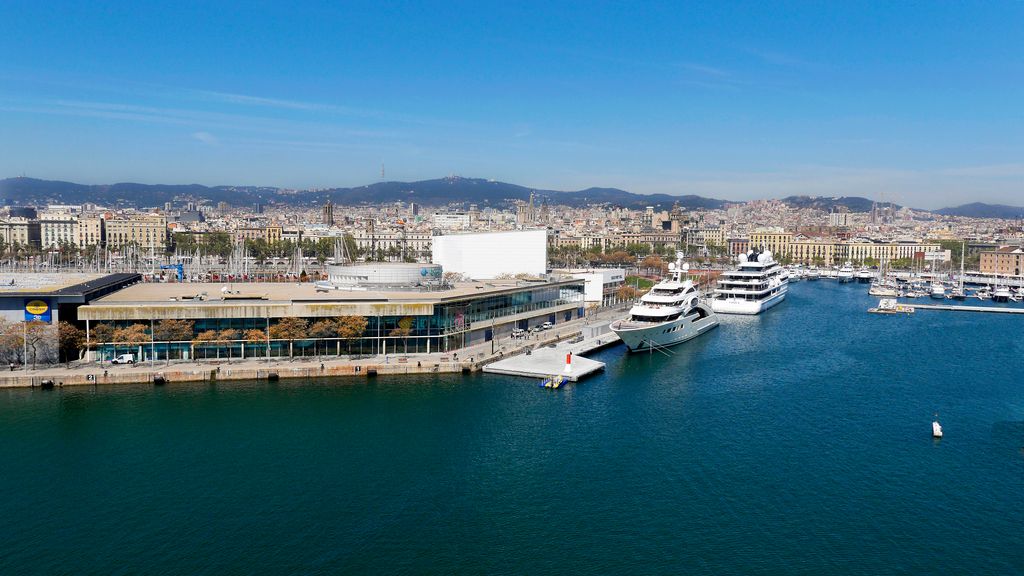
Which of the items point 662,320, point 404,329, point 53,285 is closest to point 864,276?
point 662,320

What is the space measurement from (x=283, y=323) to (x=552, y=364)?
Answer: 12.0 meters

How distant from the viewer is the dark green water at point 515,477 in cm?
1544

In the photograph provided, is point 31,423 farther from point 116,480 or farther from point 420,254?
point 420,254

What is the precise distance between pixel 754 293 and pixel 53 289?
47.3 meters

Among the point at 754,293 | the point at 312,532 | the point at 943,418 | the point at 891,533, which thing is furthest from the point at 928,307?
the point at 312,532

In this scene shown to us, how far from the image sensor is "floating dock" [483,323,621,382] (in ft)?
99.7

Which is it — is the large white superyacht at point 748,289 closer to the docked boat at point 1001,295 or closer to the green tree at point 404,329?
the docked boat at point 1001,295

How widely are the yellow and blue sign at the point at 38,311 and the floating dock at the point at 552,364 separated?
18.2 meters

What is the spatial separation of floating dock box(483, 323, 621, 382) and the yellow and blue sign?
1821 centimetres

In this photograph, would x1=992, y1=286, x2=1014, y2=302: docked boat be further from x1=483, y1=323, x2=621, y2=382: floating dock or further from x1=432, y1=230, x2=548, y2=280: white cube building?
x1=483, y1=323, x2=621, y2=382: floating dock

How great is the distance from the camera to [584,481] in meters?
19.4

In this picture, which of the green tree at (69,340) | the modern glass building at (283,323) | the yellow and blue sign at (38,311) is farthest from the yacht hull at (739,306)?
the yellow and blue sign at (38,311)

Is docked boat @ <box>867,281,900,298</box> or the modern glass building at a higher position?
the modern glass building

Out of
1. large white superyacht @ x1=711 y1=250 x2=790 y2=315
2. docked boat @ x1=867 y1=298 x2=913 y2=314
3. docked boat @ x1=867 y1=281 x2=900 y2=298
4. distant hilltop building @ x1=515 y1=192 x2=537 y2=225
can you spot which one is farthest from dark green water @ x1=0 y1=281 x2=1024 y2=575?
distant hilltop building @ x1=515 y1=192 x2=537 y2=225
